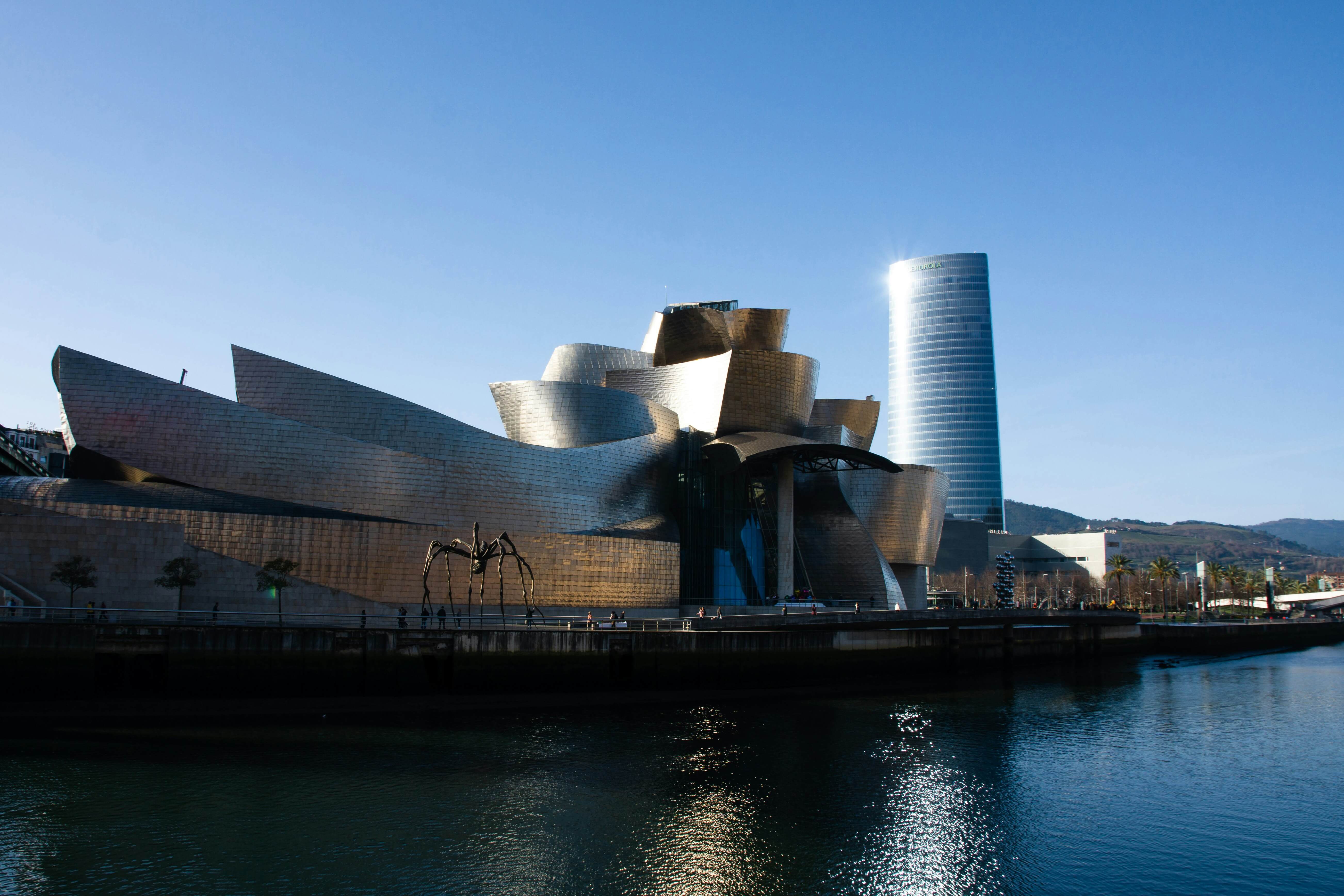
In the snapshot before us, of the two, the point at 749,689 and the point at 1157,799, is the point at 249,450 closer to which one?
the point at 749,689

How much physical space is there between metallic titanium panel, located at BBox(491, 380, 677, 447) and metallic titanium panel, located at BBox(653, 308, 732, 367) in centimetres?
813

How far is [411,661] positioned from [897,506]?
118ft

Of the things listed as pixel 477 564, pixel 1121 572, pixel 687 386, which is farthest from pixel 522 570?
pixel 1121 572

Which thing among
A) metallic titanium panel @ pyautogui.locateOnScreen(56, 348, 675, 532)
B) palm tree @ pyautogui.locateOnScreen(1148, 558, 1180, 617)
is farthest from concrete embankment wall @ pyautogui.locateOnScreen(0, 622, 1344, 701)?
palm tree @ pyautogui.locateOnScreen(1148, 558, 1180, 617)

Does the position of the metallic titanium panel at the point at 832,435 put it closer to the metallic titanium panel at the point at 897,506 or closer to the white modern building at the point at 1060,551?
the metallic titanium panel at the point at 897,506

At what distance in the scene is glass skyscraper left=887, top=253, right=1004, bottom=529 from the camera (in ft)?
507

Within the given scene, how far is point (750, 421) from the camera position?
51531mm

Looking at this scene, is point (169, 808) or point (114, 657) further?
point (114, 657)

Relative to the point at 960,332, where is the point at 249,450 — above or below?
below

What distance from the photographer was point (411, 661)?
2828cm

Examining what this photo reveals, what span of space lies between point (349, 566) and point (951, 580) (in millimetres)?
86988

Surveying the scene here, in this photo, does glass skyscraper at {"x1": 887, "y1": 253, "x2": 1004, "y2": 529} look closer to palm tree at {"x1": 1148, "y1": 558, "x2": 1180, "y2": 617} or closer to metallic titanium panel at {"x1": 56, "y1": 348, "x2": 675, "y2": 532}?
palm tree at {"x1": 1148, "y1": 558, "x2": 1180, "y2": 617}

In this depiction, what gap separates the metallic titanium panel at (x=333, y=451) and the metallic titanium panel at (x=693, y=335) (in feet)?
40.6

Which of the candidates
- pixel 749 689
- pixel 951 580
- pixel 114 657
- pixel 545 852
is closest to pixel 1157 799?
pixel 545 852
